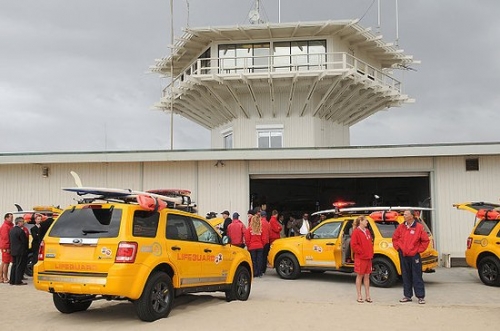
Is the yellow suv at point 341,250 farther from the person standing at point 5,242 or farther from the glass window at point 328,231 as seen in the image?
the person standing at point 5,242

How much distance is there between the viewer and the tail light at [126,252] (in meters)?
7.44

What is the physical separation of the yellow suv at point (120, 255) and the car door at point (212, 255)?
18cm

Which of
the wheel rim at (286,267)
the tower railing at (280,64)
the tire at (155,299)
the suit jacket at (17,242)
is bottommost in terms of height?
the wheel rim at (286,267)

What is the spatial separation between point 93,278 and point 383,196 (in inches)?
980

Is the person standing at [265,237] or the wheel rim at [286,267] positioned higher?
the person standing at [265,237]

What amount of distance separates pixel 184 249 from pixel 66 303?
211 cm

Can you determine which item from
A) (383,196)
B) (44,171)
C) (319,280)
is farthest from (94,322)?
(383,196)

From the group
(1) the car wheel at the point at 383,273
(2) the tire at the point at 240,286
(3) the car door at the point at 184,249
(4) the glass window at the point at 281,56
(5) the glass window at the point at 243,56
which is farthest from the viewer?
(5) the glass window at the point at 243,56

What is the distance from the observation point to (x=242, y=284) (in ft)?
33.9

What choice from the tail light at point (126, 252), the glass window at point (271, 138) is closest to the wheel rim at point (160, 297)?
the tail light at point (126, 252)

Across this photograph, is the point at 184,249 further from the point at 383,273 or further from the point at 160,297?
the point at 383,273

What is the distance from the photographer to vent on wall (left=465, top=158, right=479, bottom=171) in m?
17.3

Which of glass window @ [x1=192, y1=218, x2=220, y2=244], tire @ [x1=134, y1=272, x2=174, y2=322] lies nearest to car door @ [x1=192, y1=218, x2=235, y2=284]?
glass window @ [x1=192, y1=218, x2=220, y2=244]

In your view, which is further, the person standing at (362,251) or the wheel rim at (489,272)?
the wheel rim at (489,272)
